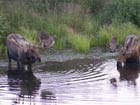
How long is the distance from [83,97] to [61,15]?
11.5 meters

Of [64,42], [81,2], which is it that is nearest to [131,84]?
[64,42]

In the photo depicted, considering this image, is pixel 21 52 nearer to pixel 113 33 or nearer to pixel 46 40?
pixel 46 40

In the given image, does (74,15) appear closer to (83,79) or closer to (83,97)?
(83,79)

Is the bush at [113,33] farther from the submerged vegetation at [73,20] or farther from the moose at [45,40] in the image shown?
the moose at [45,40]

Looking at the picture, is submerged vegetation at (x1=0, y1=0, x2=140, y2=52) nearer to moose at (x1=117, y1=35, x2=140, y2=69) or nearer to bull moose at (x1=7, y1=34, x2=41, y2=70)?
bull moose at (x1=7, y1=34, x2=41, y2=70)

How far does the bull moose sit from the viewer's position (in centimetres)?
1997

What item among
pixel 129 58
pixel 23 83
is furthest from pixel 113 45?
pixel 23 83

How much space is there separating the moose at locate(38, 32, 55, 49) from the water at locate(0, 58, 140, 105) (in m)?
2.64

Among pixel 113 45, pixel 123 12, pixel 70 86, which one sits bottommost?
pixel 113 45

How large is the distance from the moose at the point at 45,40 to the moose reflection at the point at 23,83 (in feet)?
12.6

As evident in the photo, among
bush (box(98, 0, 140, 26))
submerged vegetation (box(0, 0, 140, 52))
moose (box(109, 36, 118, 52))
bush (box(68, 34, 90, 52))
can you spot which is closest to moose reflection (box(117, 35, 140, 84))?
moose (box(109, 36, 118, 52))

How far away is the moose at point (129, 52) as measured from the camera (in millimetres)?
21000

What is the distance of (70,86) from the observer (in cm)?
1753

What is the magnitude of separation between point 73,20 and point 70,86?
382 inches
